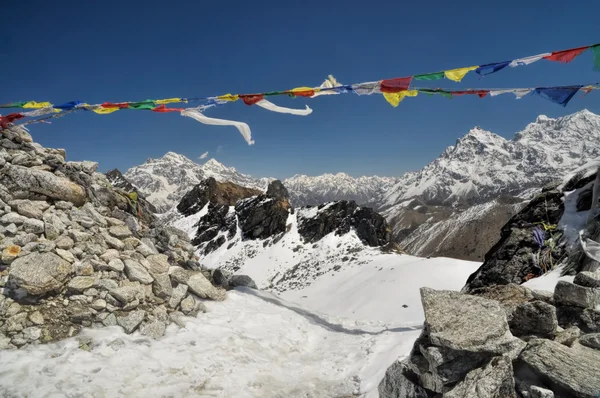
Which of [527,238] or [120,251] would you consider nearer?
[120,251]

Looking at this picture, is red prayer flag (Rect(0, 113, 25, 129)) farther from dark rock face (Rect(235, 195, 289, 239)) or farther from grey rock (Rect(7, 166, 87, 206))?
dark rock face (Rect(235, 195, 289, 239))

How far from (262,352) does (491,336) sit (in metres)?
5.98

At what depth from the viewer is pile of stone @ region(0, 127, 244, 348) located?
764cm

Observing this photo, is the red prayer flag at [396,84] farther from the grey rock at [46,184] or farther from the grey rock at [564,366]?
the grey rock at [46,184]

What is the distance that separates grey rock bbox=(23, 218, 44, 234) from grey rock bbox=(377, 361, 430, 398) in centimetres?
1027

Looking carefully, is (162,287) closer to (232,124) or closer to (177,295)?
(177,295)

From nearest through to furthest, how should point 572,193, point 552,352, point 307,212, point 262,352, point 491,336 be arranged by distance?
point 552,352
point 491,336
point 262,352
point 572,193
point 307,212

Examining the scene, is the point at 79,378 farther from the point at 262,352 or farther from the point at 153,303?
the point at 262,352

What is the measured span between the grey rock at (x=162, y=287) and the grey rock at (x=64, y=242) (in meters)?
2.56

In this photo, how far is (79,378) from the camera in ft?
20.5

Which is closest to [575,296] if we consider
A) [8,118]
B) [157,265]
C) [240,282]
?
[157,265]

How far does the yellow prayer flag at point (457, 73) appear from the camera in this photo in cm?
1077

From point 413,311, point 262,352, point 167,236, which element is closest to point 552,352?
A: point 262,352

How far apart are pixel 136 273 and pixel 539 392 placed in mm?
9790
